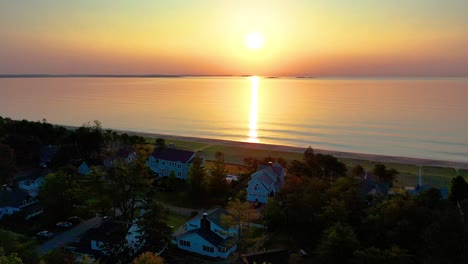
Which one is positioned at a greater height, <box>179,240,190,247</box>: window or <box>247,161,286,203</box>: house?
<box>247,161,286,203</box>: house

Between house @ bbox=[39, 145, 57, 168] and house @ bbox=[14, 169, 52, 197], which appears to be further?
house @ bbox=[39, 145, 57, 168]

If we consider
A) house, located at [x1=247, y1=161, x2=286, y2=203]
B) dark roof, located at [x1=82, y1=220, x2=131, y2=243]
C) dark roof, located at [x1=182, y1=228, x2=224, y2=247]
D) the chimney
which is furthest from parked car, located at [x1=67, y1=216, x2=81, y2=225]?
house, located at [x1=247, y1=161, x2=286, y2=203]

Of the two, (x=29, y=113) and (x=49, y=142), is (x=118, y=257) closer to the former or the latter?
(x=49, y=142)

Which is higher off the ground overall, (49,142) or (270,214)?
(49,142)

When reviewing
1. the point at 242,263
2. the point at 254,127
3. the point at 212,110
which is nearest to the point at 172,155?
the point at 242,263

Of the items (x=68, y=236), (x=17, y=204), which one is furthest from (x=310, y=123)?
(x=68, y=236)

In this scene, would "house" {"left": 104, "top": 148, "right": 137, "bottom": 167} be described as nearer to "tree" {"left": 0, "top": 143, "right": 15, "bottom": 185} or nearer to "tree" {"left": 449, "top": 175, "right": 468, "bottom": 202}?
"tree" {"left": 0, "top": 143, "right": 15, "bottom": 185}
